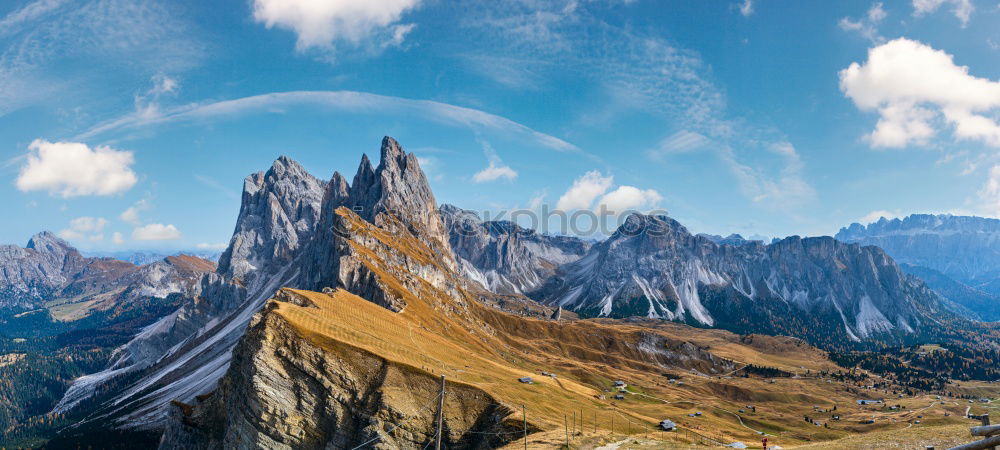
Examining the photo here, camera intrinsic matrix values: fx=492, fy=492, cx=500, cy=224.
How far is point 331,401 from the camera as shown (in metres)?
78.8

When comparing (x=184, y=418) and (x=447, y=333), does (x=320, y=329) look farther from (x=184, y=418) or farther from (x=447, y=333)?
(x=447, y=333)

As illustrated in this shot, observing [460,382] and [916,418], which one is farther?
[916,418]

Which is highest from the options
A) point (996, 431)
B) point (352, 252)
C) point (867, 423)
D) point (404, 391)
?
point (352, 252)

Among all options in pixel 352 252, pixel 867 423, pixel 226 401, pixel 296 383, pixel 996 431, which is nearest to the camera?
pixel 996 431

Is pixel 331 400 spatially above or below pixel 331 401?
above

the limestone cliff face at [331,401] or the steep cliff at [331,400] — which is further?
the steep cliff at [331,400]

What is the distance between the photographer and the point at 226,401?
285 feet

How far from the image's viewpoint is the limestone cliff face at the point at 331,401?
7606cm

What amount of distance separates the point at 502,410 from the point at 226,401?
49.0 metres

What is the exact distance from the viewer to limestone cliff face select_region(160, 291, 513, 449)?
250 feet

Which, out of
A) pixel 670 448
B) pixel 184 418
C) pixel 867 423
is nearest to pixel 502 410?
pixel 670 448

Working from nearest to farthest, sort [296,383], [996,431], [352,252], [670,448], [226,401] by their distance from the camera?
[996,431]
[670,448]
[296,383]
[226,401]
[352,252]

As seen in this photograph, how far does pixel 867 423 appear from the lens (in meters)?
174

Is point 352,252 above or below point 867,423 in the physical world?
above
